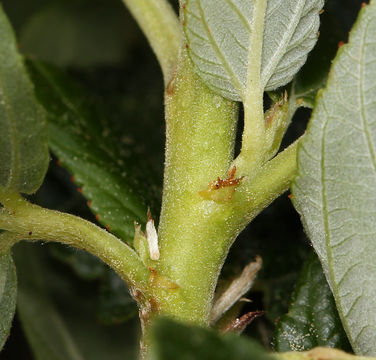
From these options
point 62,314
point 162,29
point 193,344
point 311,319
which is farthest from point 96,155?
point 193,344

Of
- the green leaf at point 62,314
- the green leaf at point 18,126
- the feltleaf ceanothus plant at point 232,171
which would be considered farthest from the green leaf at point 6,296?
the green leaf at point 62,314

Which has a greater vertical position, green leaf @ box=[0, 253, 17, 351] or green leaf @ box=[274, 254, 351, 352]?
green leaf @ box=[0, 253, 17, 351]

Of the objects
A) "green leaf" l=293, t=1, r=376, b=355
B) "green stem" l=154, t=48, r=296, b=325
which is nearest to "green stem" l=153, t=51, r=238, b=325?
"green stem" l=154, t=48, r=296, b=325

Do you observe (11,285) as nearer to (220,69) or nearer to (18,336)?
(220,69)

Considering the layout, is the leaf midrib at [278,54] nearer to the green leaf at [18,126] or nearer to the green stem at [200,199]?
the green stem at [200,199]

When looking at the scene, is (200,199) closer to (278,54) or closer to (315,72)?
(278,54)

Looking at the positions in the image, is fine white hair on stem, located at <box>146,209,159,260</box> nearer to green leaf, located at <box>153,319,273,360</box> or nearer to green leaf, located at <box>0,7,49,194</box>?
green leaf, located at <box>0,7,49,194</box>

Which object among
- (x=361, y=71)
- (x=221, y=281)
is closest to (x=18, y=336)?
(x=221, y=281)
